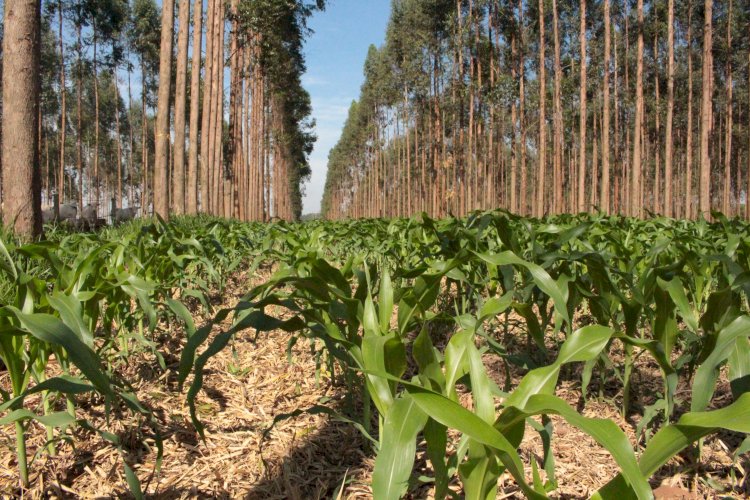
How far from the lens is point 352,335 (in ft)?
5.58

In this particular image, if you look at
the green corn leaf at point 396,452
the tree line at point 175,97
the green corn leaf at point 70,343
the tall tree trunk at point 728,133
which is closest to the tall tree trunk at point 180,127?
the tree line at point 175,97

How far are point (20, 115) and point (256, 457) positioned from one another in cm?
422

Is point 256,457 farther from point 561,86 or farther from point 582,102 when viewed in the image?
point 561,86

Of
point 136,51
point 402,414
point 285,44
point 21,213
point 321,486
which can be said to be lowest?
point 321,486

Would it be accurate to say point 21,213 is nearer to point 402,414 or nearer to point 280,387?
point 280,387

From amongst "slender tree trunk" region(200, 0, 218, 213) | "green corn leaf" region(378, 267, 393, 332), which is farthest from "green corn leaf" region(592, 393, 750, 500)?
"slender tree trunk" region(200, 0, 218, 213)

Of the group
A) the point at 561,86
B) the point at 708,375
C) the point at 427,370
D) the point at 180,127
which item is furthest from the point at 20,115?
the point at 561,86

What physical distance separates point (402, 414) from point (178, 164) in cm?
1212

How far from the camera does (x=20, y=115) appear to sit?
4508mm

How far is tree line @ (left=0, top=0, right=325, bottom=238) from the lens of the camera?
4.52m

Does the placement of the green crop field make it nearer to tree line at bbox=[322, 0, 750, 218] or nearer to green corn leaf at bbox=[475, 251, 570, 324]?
green corn leaf at bbox=[475, 251, 570, 324]

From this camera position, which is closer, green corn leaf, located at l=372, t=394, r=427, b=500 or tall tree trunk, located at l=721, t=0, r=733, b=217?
green corn leaf, located at l=372, t=394, r=427, b=500

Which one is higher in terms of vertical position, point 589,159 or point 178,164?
point 589,159

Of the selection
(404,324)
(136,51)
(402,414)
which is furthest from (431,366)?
(136,51)
